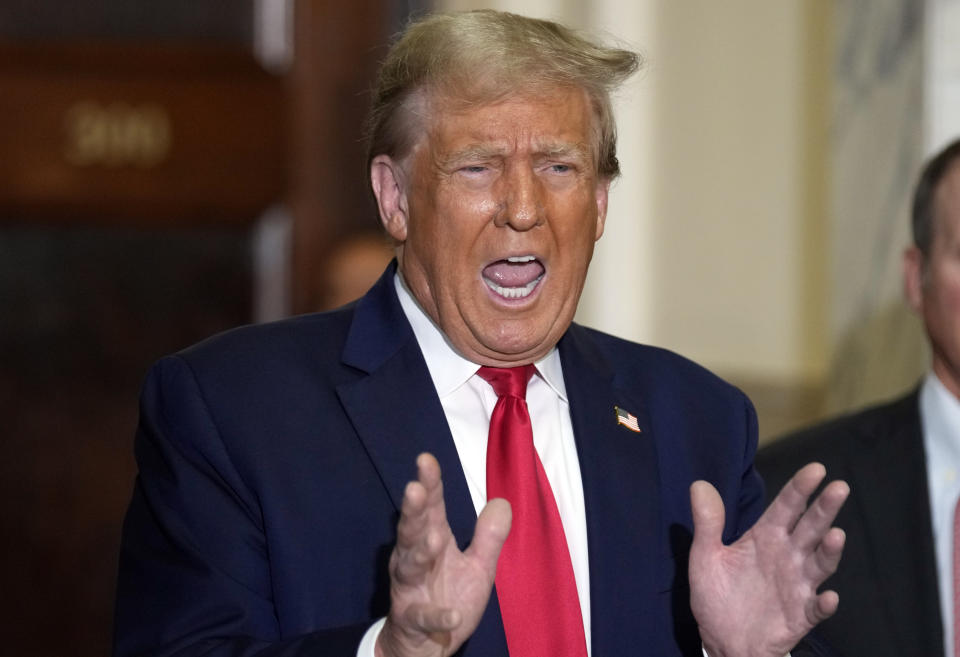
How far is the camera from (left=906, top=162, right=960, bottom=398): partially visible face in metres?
2.97

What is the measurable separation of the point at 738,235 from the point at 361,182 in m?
1.21

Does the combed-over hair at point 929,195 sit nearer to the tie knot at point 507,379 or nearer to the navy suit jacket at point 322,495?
the navy suit jacket at point 322,495

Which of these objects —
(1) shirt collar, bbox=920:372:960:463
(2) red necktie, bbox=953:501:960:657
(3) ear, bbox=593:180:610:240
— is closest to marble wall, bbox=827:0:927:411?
(1) shirt collar, bbox=920:372:960:463

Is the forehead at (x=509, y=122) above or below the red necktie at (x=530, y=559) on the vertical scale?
above

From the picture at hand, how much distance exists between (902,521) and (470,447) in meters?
1.04

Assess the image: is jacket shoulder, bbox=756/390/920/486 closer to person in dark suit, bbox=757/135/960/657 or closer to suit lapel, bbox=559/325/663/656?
person in dark suit, bbox=757/135/960/657

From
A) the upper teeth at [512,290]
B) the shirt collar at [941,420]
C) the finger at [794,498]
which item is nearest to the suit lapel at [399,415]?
the upper teeth at [512,290]

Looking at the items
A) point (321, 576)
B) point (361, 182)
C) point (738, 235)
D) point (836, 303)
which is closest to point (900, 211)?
point (836, 303)

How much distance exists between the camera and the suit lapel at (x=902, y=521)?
2734mm

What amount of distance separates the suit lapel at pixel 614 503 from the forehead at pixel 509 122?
359 mm

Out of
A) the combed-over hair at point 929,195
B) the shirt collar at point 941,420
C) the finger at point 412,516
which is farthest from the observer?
the combed-over hair at point 929,195

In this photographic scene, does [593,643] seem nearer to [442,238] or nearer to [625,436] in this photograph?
[625,436]

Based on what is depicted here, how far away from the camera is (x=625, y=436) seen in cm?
228

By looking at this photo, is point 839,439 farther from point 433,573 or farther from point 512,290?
point 433,573
